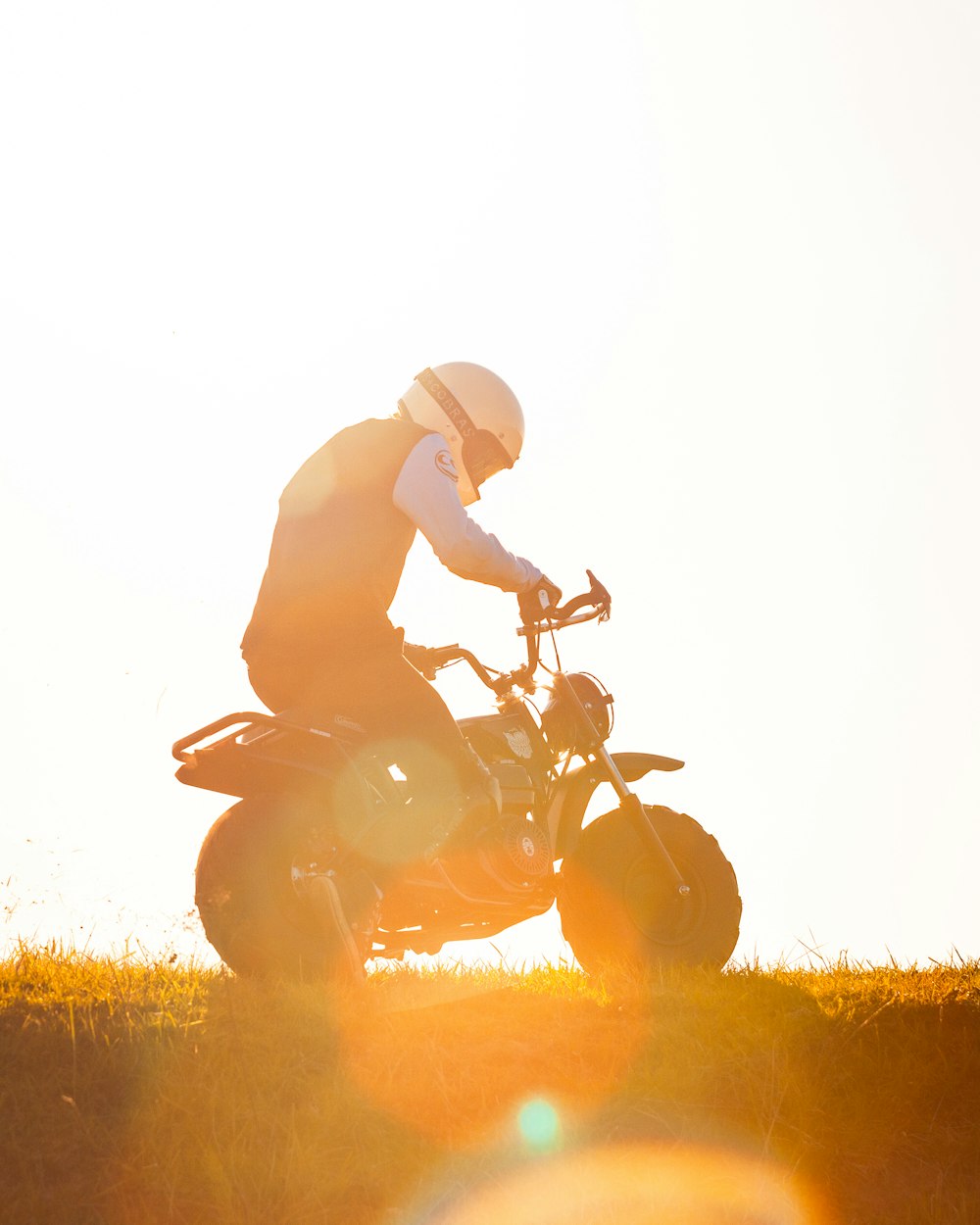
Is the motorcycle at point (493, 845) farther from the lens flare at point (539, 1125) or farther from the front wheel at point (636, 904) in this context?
the lens flare at point (539, 1125)

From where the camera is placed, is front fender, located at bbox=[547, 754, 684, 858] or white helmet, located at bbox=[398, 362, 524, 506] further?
front fender, located at bbox=[547, 754, 684, 858]

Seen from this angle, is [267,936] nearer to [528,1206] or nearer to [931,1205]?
[528,1206]

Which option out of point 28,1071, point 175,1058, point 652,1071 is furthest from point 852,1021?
point 28,1071

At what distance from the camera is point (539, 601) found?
23.6 feet

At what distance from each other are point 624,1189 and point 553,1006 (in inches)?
53.2

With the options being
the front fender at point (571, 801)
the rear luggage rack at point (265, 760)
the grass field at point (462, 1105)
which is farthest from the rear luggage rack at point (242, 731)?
the front fender at point (571, 801)

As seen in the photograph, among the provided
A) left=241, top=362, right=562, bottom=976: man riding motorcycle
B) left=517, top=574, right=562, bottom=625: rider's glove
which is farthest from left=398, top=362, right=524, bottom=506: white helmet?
left=517, top=574, right=562, bottom=625: rider's glove

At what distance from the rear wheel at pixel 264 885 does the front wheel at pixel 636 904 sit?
6.36 feet

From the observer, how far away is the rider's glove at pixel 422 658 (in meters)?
7.25

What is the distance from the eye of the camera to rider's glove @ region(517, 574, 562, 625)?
7164 mm

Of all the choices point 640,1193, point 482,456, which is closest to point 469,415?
point 482,456

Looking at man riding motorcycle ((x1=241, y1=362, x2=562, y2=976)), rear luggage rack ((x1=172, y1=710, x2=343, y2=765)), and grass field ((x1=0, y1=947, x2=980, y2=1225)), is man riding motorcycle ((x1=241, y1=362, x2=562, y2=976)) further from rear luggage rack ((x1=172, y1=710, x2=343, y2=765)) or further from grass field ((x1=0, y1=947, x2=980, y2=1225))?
grass field ((x1=0, y1=947, x2=980, y2=1225))

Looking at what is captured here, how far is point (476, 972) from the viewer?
6.94 metres

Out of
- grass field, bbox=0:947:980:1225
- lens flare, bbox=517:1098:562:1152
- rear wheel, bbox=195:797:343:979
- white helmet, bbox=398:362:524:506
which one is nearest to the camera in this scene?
grass field, bbox=0:947:980:1225
